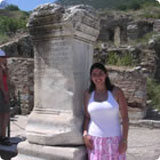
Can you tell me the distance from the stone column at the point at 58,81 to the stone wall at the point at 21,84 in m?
6.86

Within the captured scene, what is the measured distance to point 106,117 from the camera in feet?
9.34

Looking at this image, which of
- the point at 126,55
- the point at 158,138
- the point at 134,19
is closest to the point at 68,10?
the point at 158,138

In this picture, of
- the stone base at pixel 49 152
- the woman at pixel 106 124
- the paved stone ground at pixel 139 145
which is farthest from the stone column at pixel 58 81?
the paved stone ground at pixel 139 145

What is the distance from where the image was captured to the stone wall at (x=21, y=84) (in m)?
10.2

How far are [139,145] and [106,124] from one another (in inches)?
124

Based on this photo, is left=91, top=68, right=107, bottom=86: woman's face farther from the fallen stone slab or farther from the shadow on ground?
the fallen stone slab

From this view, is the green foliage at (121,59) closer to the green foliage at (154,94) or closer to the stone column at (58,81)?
the green foliage at (154,94)

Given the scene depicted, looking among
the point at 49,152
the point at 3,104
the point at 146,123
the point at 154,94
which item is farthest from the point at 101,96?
the point at 154,94

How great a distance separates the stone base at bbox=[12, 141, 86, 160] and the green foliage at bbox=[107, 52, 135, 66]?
994cm

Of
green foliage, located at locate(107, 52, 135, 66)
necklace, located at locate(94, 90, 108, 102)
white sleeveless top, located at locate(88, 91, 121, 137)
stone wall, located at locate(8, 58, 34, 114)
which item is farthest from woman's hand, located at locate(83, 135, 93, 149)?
green foliage, located at locate(107, 52, 135, 66)

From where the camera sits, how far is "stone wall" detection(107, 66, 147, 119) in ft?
30.5

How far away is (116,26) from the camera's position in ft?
73.9

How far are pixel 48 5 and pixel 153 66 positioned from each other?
11.3 metres

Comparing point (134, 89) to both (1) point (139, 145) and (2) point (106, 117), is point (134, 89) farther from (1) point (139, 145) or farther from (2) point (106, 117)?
(2) point (106, 117)
